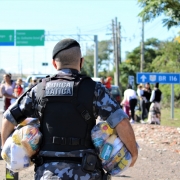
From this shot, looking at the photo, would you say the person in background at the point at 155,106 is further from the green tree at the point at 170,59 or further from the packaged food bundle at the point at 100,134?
the green tree at the point at 170,59

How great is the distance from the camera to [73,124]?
11.2 feet

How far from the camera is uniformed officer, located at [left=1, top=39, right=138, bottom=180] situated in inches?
134

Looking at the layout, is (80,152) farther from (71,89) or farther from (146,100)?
(146,100)

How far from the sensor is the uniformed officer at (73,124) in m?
3.40

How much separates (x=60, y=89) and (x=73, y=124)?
269mm

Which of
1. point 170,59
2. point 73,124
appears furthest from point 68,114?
point 170,59

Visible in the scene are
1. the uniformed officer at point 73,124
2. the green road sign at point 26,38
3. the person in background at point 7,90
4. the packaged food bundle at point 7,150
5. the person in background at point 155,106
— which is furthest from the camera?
the green road sign at point 26,38

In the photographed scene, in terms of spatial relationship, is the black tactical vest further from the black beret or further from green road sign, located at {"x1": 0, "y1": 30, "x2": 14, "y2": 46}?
green road sign, located at {"x1": 0, "y1": 30, "x2": 14, "y2": 46}

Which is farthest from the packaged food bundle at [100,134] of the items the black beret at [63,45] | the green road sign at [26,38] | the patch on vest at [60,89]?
the green road sign at [26,38]

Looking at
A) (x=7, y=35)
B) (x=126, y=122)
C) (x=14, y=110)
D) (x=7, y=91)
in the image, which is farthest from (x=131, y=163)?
(x=7, y=35)

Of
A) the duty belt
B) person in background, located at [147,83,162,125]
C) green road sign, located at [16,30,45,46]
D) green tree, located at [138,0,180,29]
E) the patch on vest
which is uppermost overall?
green road sign, located at [16,30,45,46]

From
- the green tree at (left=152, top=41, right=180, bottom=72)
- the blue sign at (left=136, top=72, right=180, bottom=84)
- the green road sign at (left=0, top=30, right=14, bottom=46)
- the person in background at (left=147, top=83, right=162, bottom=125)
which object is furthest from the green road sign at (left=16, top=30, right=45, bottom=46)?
the person in background at (left=147, top=83, right=162, bottom=125)

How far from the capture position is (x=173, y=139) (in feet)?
36.6

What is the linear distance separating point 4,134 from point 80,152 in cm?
62
